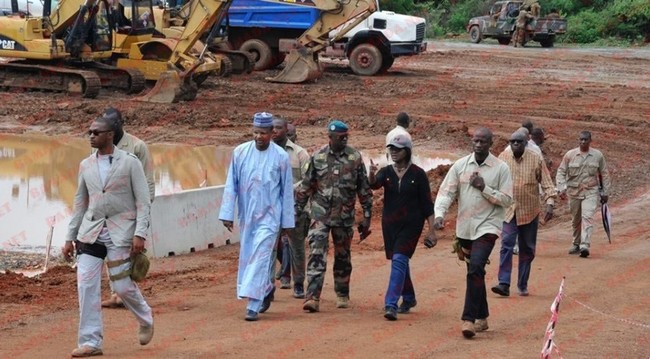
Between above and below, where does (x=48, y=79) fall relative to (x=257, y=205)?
below

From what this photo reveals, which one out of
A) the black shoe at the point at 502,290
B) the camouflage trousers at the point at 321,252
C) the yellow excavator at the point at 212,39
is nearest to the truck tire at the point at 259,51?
the yellow excavator at the point at 212,39

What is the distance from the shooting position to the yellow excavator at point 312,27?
33.8 metres

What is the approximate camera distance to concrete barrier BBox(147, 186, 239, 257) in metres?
14.1

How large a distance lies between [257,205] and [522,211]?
2.98 meters

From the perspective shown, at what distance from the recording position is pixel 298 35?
36.7 metres

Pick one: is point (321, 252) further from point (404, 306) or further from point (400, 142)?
point (400, 142)

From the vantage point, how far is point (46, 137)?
24281 millimetres

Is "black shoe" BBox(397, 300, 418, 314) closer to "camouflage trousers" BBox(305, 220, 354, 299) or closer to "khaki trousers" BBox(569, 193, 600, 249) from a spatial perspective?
"camouflage trousers" BBox(305, 220, 354, 299)

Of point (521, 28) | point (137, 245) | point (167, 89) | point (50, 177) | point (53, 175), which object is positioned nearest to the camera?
point (137, 245)

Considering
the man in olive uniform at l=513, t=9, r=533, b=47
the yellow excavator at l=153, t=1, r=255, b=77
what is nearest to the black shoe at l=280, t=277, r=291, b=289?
the yellow excavator at l=153, t=1, r=255, b=77

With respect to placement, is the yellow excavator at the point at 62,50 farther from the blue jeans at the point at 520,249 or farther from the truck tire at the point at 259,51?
the blue jeans at the point at 520,249

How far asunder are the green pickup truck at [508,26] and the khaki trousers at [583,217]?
35.7 metres

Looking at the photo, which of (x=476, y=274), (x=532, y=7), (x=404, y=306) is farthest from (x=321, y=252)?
(x=532, y=7)

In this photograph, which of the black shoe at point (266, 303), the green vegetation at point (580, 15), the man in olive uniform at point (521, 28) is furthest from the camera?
the green vegetation at point (580, 15)
